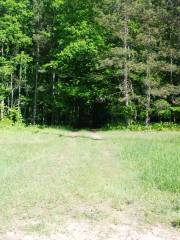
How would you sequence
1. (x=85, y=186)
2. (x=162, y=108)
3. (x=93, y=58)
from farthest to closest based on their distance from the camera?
(x=93, y=58), (x=162, y=108), (x=85, y=186)

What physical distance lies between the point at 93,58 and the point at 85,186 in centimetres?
3191

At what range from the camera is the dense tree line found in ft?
132

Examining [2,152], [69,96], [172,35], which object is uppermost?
[172,35]

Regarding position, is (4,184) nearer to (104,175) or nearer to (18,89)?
(104,175)

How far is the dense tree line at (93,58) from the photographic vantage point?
40.1 metres

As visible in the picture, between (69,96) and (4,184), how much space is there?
3507 centimetres

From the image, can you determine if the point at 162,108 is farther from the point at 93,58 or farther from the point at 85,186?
the point at 85,186

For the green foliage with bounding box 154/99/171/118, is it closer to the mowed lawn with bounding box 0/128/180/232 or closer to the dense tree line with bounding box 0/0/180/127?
the dense tree line with bounding box 0/0/180/127

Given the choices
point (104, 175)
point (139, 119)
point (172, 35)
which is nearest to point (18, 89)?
point (139, 119)

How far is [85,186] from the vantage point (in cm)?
1210

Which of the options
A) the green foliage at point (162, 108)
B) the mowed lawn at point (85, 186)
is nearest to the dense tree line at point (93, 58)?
the green foliage at point (162, 108)

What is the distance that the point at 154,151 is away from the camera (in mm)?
20641

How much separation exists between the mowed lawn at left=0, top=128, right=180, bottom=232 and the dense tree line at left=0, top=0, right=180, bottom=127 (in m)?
20.2

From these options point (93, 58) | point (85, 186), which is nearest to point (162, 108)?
point (93, 58)
